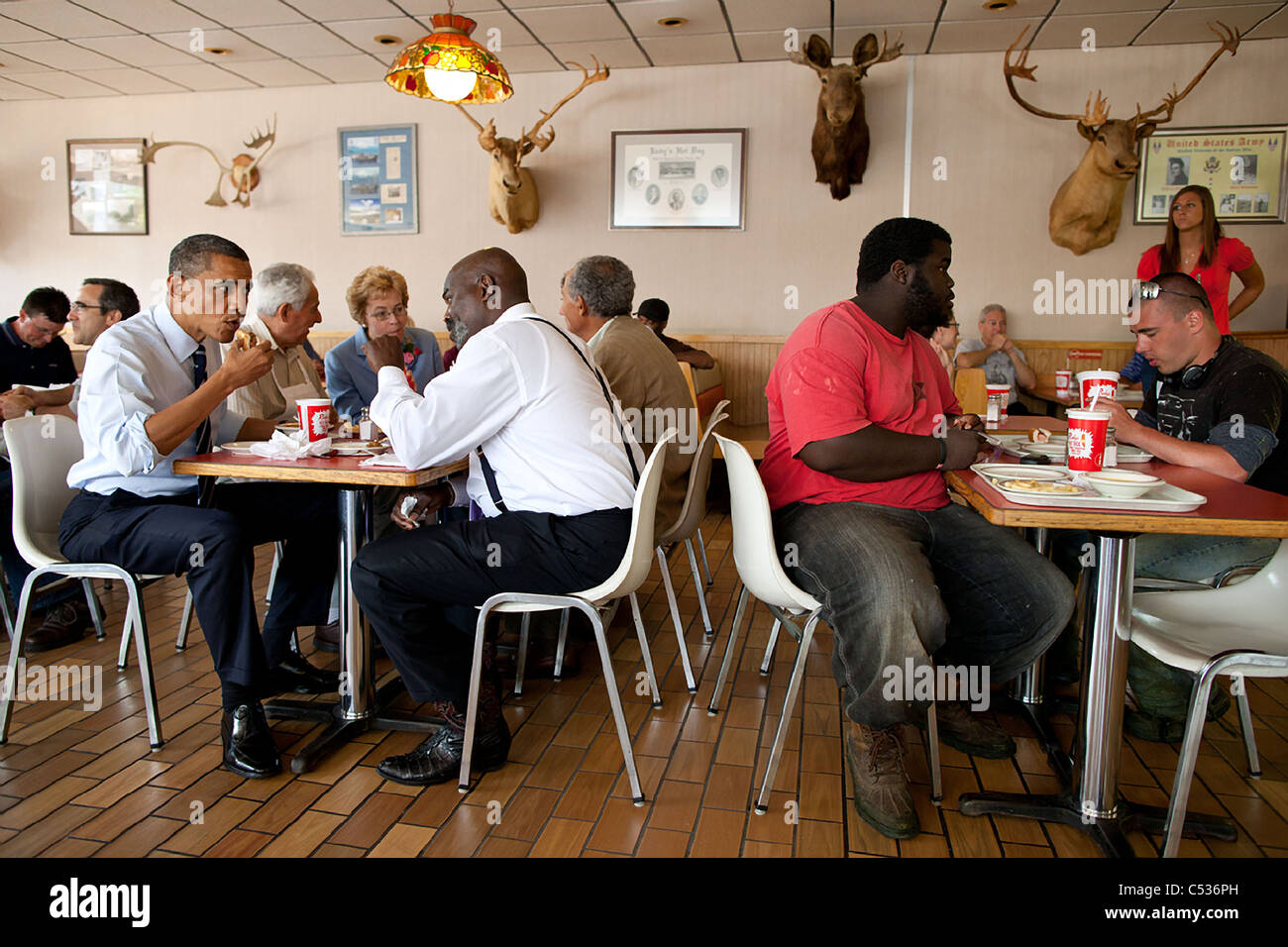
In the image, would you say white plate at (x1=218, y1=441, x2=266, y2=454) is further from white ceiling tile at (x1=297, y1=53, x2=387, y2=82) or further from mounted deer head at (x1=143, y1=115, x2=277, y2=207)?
mounted deer head at (x1=143, y1=115, x2=277, y2=207)

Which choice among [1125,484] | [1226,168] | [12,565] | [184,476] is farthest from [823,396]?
[1226,168]

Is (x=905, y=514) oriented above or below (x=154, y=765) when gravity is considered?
above

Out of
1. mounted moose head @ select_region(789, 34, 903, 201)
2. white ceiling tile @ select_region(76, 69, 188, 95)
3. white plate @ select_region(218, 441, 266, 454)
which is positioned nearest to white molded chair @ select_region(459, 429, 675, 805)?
white plate @ select_region(218, 441, 266, 454)

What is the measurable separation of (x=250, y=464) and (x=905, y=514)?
1.65m

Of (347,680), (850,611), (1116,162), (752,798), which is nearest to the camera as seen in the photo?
(850,611)

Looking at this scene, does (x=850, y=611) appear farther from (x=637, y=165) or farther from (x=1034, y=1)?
(x=637, y=165)

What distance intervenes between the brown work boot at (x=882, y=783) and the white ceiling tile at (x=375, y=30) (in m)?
4.87

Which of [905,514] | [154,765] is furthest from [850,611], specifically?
[154,765]

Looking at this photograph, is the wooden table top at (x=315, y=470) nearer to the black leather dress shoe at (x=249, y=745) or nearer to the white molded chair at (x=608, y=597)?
the white molded chair at (x=608, y=597)

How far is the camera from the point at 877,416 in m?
2.24

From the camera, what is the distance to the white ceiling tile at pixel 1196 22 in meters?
4.96

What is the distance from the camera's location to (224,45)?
580 cm

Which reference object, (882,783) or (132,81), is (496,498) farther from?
(132,81)

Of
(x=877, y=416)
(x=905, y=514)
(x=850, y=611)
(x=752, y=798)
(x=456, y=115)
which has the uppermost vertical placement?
(x=456, y=115)
